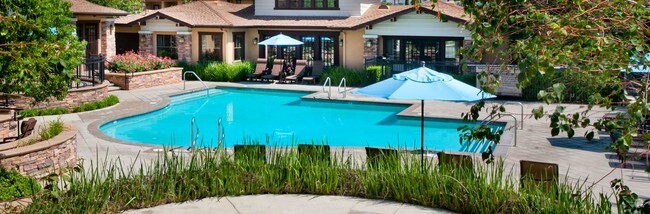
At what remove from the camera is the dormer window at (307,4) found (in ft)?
115

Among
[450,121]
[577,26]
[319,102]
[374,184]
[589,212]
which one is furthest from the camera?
[319,102]

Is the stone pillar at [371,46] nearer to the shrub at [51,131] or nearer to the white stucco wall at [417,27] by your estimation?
Result: the white stucco wall at [417,27]

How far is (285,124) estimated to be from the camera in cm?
2306

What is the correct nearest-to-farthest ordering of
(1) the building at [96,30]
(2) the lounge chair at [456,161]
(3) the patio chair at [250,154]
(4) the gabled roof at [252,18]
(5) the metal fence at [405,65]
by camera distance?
(2) the lounge chair at [456,161], (3) the patio chair at [250,154], (5) the metal fence at [405,65], (1) the building at [96,30], (4) the gabled roof at [252,18]

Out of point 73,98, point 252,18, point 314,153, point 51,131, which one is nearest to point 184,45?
point 252,18

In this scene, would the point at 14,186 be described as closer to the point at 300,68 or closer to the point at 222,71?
the point at 222,71

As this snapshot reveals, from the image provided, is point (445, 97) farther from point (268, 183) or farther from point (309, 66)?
point (309, 66)

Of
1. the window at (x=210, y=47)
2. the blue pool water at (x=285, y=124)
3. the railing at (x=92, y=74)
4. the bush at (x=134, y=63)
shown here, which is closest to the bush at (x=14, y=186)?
the blue pool water at (x=285, y=124)

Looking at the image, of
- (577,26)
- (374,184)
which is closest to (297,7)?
(374,184)

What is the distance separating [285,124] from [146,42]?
46.7 ft

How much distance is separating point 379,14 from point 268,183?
2222 centimetres

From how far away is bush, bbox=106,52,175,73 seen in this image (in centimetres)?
2922

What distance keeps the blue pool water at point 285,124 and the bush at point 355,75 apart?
322 cm

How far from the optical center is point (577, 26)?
6.49 m
